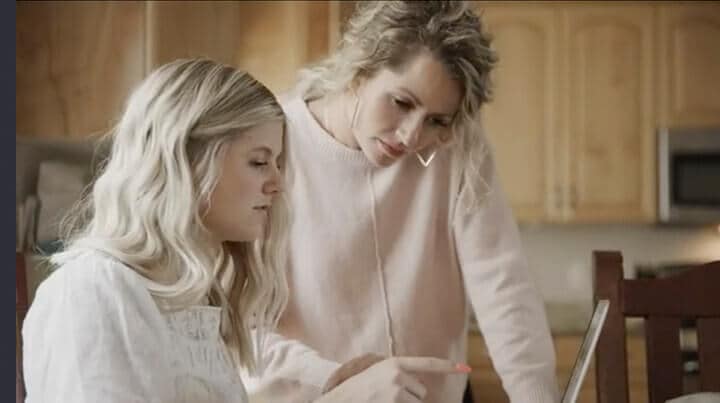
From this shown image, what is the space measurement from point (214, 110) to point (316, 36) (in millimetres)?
2563

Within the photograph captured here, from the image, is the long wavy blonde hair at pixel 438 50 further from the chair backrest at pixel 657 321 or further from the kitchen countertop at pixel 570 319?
the kitchen countertop at pixel 570 319

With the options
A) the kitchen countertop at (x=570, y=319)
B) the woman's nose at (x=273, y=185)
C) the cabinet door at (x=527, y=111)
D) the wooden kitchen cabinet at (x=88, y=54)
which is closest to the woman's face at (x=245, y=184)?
the woman's nose at (x=273, y=185)

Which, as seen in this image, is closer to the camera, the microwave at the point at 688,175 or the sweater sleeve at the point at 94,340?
the sweater sleeve at the point at 94,340

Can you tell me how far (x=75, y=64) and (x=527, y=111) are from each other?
4.80 feet

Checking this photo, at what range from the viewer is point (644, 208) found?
3.88 meters

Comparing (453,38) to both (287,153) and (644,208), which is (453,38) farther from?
(644,208)

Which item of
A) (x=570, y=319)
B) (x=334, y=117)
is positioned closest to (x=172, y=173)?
(x=334, y=117)

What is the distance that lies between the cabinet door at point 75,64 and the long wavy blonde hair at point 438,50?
1788mm

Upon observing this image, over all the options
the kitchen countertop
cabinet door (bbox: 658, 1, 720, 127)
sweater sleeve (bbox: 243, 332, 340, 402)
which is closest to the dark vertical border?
sweater sleeve (bbox: 243, 332, 340, 402)

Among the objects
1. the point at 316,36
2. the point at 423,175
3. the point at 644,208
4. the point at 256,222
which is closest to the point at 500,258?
the point at 423,175

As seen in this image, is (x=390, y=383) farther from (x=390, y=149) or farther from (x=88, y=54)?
(x=88, y=54)

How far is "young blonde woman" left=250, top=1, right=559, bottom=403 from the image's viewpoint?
1415 millimetres

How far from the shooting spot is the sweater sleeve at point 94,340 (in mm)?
949

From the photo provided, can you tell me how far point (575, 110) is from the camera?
12.8 feet
